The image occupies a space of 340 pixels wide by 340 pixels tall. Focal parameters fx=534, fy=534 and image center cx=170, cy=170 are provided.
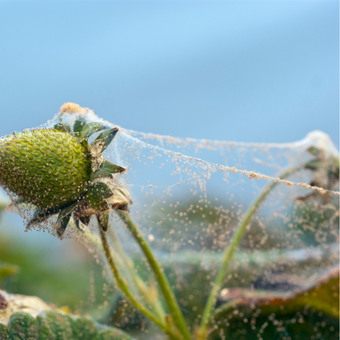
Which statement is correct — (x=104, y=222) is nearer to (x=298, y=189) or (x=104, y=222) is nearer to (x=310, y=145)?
(x=298, y=189)

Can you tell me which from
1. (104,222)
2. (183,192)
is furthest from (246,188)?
(104,222)

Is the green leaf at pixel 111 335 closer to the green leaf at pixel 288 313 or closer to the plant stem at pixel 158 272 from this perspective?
the plant stem at pixel 158 272

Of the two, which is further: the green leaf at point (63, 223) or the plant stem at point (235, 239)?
the plant stem at point (235, 239)

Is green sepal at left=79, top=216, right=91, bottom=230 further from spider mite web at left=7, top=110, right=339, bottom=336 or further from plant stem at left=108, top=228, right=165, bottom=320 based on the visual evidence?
plant stem at left=108, top=228, right=165, bottom=320

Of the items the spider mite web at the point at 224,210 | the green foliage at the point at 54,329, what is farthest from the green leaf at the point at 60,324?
the spider mite web at the point at 224,210

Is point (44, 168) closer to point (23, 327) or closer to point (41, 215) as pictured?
point (41, 215)

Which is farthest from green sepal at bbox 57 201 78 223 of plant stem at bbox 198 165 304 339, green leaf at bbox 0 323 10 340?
plant stem at bbox 198 165 304 339
